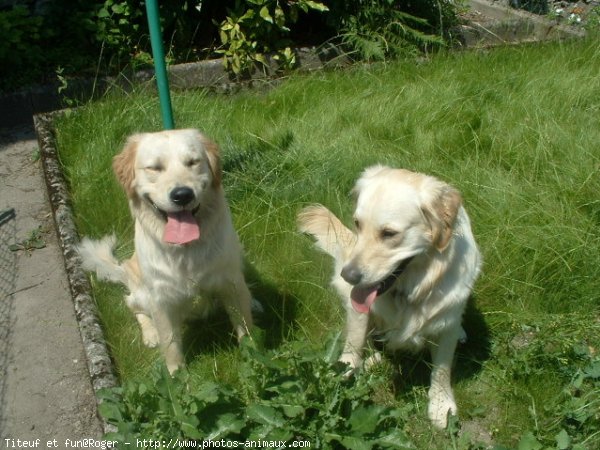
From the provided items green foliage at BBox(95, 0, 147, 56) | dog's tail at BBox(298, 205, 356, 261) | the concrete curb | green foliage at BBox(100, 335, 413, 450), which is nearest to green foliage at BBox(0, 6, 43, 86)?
green foliage at BBox(95, 0, 147, 56)

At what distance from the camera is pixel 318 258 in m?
3.30

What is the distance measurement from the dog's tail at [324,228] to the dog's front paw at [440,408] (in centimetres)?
79

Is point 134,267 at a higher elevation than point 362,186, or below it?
below

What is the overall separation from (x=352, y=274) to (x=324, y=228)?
90cm

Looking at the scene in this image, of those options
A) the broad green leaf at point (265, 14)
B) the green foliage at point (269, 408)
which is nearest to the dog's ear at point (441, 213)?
the green foliage at point (269, 408)

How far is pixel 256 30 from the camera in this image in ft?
18.0

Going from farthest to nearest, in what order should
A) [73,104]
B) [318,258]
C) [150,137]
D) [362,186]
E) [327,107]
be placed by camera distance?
[73,104] → [327,107] → [318,258] → [150,137] → [362,186]

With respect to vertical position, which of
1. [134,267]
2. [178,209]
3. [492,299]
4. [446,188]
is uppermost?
[446,188]

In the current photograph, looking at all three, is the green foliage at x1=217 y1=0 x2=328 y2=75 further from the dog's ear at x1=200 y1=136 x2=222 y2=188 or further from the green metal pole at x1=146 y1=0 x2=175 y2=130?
the dog's ear at x1=200 y1=136 x2=222 y2=188

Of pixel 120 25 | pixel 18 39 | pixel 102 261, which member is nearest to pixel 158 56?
pixel 102 261

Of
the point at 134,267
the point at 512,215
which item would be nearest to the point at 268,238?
the point at 134,267

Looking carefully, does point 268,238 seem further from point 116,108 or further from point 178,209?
point 116,108

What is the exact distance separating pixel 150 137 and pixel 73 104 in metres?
3.03

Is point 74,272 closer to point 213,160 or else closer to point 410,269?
point 213,160
